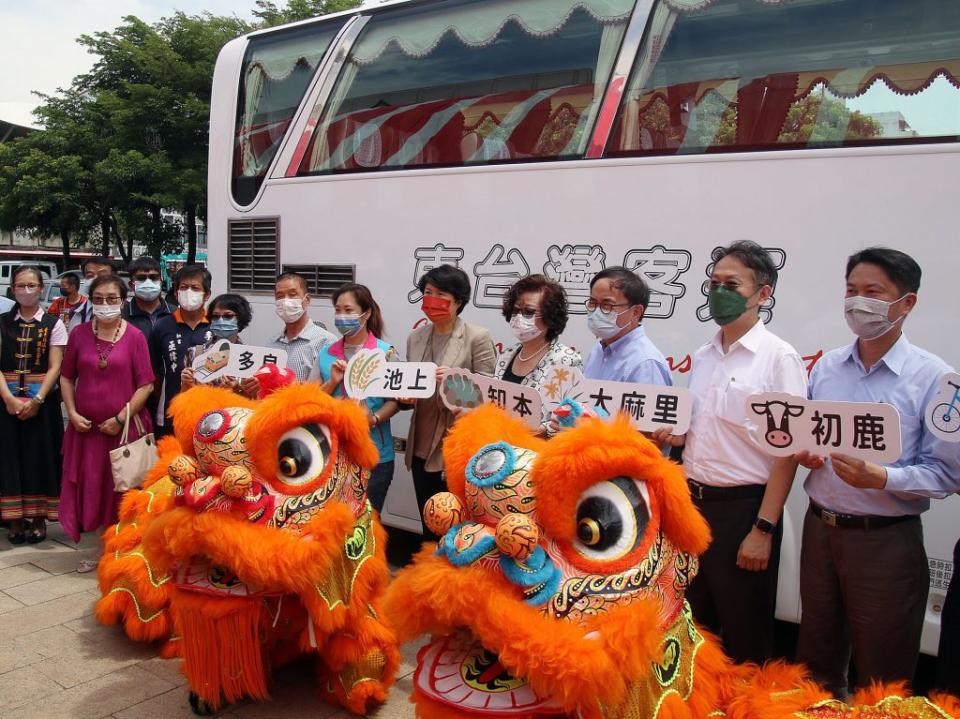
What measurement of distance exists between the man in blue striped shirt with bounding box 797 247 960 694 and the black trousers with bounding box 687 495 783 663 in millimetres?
180

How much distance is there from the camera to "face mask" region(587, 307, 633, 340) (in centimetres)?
321

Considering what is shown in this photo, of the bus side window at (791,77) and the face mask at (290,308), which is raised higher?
the bus side window at (791,77)

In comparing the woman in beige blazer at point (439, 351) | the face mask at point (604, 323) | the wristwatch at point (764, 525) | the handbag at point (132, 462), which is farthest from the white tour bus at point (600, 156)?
the handbag at point (132, 462)

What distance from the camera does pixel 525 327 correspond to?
349 centimetres

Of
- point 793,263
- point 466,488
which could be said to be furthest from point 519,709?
point 793,263

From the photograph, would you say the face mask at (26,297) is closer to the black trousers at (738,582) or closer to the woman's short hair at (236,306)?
the woman's short hair at (236,306)

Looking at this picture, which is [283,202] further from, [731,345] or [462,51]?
[731,345]

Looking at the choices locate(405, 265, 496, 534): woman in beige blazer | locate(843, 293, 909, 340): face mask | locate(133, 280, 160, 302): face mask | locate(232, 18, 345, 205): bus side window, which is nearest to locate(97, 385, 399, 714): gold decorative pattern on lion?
locate(405, 265, 496, 534): woman in beige blazer

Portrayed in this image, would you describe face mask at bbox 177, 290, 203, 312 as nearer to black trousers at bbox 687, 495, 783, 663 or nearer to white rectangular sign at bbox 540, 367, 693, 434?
white rectangular sign at bbox 540, 367, 693, 434

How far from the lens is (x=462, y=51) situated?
474cm

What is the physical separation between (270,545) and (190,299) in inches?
103

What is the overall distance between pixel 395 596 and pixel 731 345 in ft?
5.01

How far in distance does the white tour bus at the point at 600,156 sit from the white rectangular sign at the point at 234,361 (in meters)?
1.22

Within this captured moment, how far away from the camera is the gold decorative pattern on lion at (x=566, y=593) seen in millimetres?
1888
